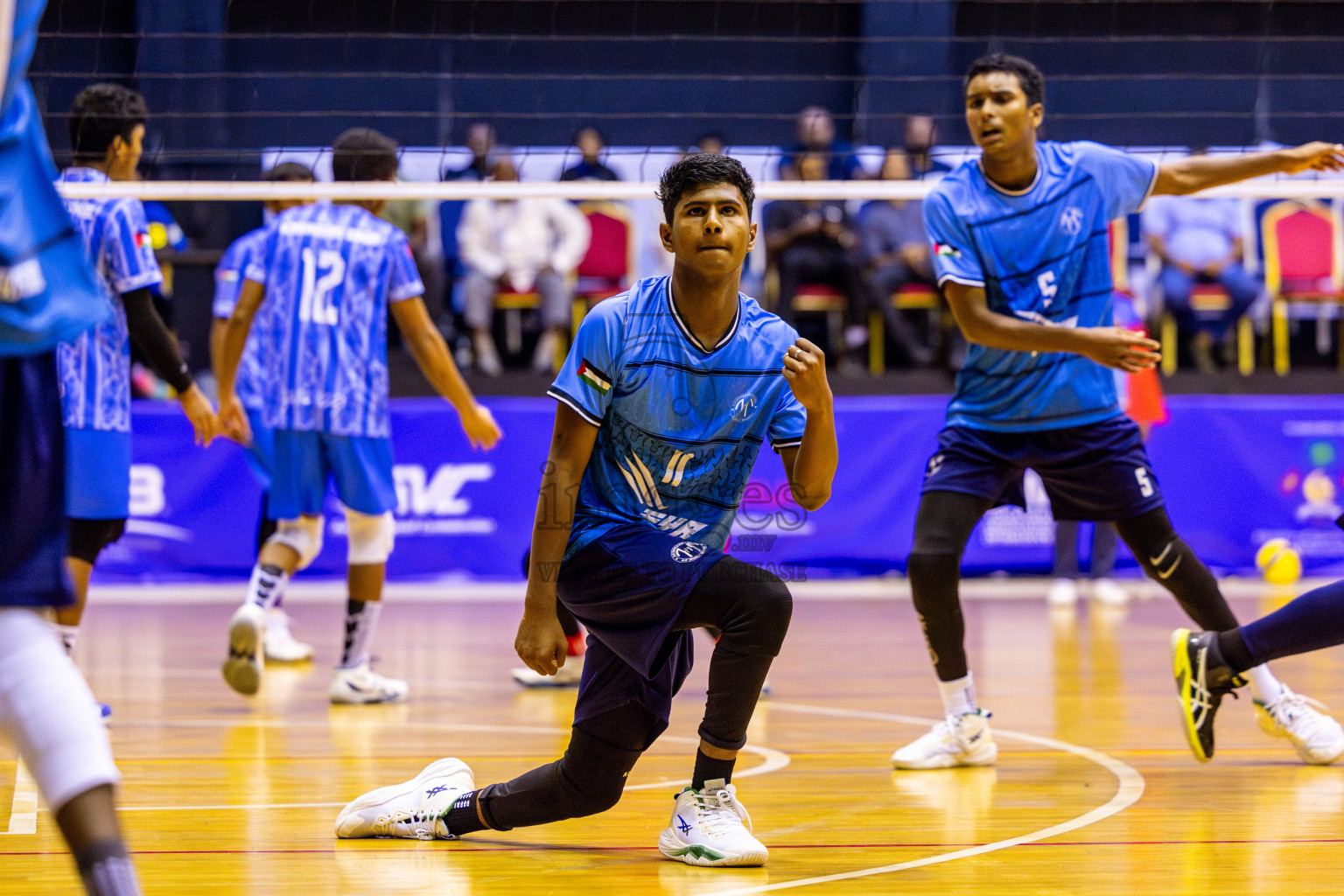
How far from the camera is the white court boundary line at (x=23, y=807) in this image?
3.46 metres

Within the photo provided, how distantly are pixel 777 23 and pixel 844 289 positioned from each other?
7.84 feet

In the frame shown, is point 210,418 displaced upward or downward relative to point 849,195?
downward

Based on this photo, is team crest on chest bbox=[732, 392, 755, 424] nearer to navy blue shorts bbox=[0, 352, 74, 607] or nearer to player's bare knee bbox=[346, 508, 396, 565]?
navy blue shorts bbox=[0, 352, 74, 607]

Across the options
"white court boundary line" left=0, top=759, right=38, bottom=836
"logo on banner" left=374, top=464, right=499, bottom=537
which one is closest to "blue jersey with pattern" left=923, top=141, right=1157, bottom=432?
"white court boundary line" left=0, top=759, right=38, bottom=836

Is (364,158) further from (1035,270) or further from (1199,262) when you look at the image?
(1199,262)

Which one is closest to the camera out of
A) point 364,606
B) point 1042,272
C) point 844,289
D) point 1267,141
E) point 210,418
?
point 1042,272

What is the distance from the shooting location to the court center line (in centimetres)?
299

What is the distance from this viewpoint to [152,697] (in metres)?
5.54

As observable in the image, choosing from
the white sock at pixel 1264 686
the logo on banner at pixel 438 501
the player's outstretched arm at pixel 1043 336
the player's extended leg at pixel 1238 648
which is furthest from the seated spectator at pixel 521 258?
the player's extended leg at pixel 1238 648

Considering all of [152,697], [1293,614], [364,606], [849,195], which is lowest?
[152,697]

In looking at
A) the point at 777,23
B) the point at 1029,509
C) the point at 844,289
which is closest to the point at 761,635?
the point at 1029,509

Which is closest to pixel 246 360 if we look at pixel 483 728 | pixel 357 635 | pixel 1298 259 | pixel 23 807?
pixel 357 635

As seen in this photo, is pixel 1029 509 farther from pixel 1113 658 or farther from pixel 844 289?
pixel 1113 658

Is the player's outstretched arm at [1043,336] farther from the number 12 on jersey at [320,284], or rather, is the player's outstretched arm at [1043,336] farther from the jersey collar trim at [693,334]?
the number 12 on jersey at [320,284]
